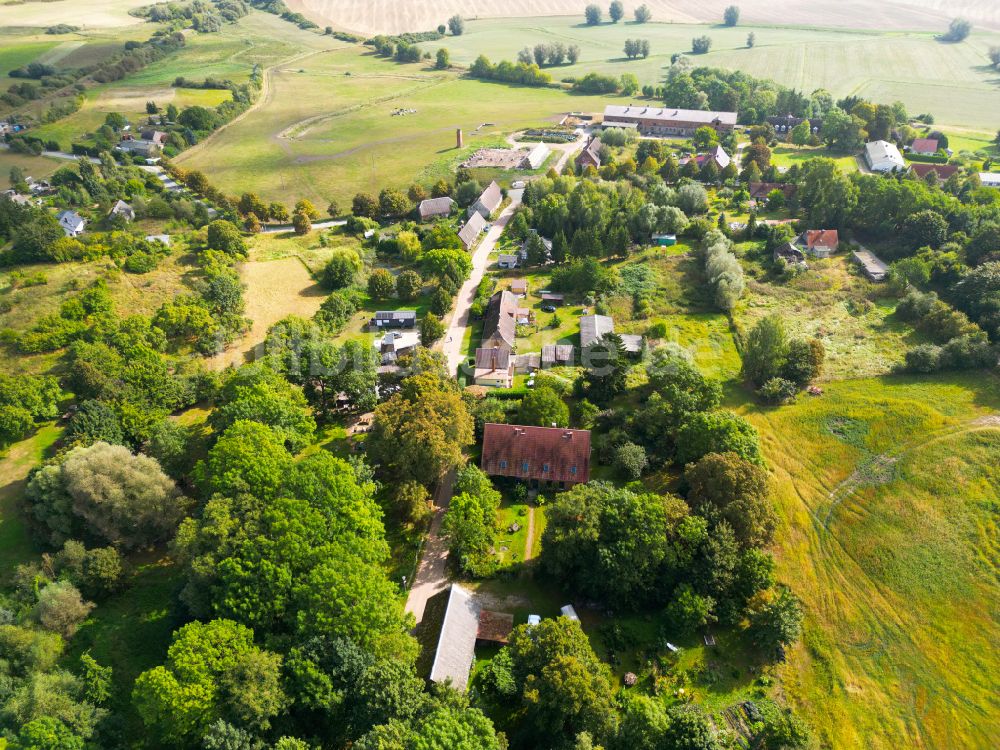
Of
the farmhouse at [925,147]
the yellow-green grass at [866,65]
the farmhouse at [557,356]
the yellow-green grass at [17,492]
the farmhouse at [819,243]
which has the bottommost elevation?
the yellow-green grass at [17,492]

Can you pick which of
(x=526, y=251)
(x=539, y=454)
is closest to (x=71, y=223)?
(x=526, y=251)

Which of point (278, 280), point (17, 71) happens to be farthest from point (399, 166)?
point (17, 71)

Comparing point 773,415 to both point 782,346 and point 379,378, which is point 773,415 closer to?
point 782,346

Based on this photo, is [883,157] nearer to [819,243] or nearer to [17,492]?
[819,243]

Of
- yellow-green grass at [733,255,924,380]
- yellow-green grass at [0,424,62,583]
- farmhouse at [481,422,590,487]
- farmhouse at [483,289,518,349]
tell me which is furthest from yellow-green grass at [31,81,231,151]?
yellow-green grass at [733,255,924,380]

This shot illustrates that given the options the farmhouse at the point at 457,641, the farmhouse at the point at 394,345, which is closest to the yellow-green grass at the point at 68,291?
the farmhouse at the point at 394,345

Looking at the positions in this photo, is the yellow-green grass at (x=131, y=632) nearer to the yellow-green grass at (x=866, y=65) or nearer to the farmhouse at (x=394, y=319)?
the farmhouse at (x=394, y=319)
